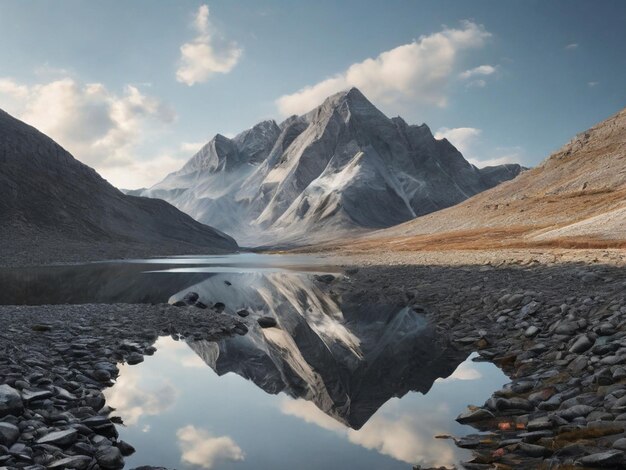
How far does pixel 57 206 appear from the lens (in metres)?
152

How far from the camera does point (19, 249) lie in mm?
101688

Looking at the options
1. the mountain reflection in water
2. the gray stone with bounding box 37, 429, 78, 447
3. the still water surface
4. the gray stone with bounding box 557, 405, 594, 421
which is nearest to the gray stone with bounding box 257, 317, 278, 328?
the still water surface

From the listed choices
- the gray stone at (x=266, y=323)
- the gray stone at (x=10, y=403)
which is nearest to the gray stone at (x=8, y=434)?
the gray stone at (x=10, y=403)

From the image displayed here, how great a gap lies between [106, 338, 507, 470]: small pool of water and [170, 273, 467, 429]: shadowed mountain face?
1.94 feet

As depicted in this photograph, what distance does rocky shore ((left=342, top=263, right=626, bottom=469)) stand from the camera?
8.23 meters

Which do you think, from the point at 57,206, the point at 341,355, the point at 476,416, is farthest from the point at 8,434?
the point at 57,206

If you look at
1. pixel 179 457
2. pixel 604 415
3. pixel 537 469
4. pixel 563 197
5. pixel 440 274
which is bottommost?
pixel 179 457

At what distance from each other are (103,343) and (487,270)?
1150 inches

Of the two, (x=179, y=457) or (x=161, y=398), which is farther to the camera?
(x=161, y=398)

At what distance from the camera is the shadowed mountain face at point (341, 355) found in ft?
44.7

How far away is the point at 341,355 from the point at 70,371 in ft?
32.2

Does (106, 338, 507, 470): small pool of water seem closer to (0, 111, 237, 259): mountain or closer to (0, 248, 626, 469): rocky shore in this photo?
(0, 248, 626, 469): rocky shore

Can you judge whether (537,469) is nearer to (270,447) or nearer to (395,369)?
(270,447)

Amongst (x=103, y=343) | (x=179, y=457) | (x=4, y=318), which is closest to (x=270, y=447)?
(x=179, y=457)
